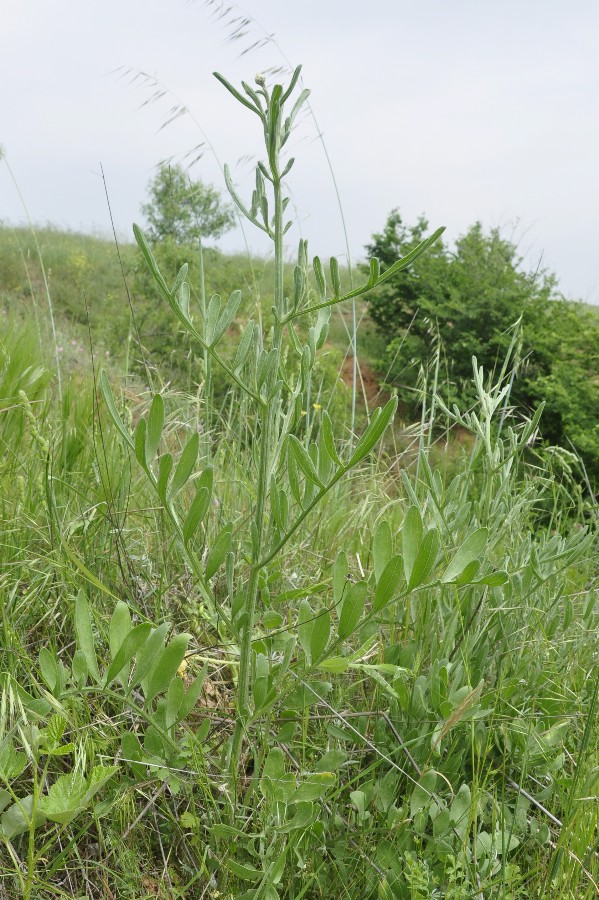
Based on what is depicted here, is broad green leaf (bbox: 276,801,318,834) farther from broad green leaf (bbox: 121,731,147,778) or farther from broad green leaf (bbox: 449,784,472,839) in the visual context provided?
broad green leaf (bbox: 449,784,472,839)

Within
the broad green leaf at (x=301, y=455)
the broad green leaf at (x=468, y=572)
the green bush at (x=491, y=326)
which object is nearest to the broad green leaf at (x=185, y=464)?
the broad green leaf at (x=301, y=455)

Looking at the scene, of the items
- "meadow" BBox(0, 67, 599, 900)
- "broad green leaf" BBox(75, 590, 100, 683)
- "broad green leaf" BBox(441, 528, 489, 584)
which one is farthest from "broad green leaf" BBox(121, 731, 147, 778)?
"broad green leaf" BBox(441, 528, 489, 584)

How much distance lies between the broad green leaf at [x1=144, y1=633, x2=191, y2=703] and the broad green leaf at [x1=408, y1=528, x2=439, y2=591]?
0.28m

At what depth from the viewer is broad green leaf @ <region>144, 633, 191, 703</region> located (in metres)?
0.92

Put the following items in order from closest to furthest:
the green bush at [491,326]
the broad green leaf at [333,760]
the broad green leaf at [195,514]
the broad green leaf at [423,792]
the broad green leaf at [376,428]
Result: 1. the broad green leaf at [376,428]
2. the broad green leaf at [195,514]
3. the broad green leaf at [333,760]
4. the broad green leaf at [423,792]
5. the green bush at [491,326]

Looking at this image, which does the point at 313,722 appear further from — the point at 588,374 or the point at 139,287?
the point at 139,287

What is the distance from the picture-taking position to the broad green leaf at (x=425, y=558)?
0.90 metres

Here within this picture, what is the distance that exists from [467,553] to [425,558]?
12 cm

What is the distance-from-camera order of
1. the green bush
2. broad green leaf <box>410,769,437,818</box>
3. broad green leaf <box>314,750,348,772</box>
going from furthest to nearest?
the green bush < broad green leaf <box>410,769,437,818</box> < broad green leaf <box>314,750,348,772</box>

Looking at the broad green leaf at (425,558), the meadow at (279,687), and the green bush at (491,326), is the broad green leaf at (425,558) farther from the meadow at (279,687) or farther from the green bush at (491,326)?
the green bush at (491,326)

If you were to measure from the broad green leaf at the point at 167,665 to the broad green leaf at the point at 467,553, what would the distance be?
0.33m

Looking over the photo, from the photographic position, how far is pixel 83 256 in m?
12.2

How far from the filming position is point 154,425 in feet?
2.90

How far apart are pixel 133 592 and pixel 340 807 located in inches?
21.3
